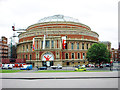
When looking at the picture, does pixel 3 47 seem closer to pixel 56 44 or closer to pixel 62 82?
pixel 56 44

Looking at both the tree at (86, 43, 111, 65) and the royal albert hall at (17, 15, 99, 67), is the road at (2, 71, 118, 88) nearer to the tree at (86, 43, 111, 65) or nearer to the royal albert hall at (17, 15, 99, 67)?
the tree at (86, 43, 111, 65)

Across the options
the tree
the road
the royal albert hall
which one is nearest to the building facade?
the royal albert hall

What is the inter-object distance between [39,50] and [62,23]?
19.6 metres

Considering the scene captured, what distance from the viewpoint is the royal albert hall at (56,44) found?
58469 millimetres

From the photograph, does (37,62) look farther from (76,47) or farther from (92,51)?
(92,51)

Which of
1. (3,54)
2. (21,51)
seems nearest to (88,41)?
(21,51)

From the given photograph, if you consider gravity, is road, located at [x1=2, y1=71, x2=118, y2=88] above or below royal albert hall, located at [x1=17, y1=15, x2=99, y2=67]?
below

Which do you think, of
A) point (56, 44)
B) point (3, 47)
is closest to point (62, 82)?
point (56, 44)

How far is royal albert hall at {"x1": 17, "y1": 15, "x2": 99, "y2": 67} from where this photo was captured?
5847 cm

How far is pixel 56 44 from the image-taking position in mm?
59000

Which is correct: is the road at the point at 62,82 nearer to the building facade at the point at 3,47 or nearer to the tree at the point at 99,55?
the tree at the point at 99,55

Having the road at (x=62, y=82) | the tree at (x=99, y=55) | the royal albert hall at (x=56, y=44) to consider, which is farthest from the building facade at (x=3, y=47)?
the road at (x=62, y=82)

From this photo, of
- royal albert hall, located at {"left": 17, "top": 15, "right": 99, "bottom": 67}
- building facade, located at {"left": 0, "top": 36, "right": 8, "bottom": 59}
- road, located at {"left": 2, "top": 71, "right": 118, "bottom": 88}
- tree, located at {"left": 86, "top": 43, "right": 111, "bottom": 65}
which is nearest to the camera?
road, located at {"left": 2, "top": 71, "right": 118, "bottom": 88}

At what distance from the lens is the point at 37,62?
58.7m
